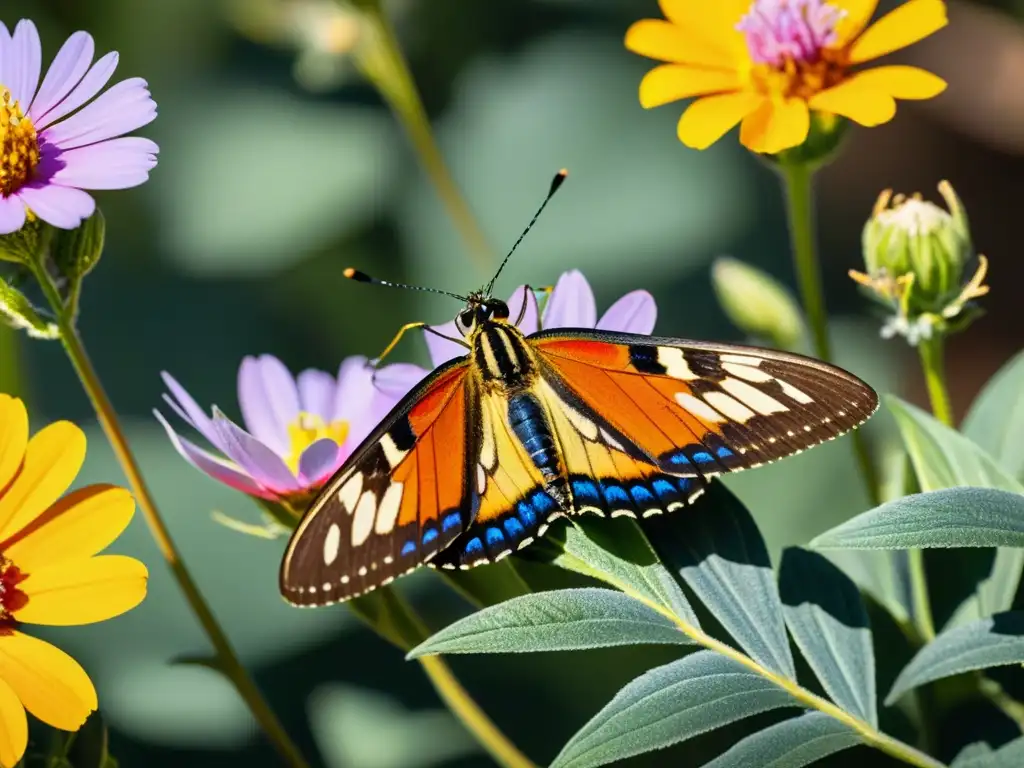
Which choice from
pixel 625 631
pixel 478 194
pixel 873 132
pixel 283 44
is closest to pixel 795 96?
pixel 625 631

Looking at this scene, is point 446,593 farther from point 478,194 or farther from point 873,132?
point 873,132

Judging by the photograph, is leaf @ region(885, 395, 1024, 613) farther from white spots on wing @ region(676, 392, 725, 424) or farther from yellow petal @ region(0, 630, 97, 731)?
yellow petal @ region(0, 630, 97, 731)

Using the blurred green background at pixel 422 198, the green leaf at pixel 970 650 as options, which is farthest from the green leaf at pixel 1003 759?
the blurred green background at pixel 422 198

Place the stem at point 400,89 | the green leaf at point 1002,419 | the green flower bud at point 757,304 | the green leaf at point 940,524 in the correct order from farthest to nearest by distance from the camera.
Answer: the stem at point 400,89 < the green flower bud at point 757,304 < the green leaf at point 1002,419 < the green leaf at point 940,524

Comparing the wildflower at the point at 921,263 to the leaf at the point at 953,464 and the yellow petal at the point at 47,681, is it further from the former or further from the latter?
the yellow petal at the point at 47,681

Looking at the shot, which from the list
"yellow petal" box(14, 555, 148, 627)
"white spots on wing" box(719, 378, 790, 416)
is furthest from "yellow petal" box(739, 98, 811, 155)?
"yellow petal" box(14, 555, 148, 627)

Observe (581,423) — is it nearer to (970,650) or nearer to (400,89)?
(970,650)
